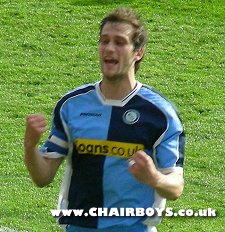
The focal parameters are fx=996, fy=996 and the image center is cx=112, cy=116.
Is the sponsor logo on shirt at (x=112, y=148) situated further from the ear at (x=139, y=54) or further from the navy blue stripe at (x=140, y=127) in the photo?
the ear at (x=139, y=54)

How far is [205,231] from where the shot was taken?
8758mm

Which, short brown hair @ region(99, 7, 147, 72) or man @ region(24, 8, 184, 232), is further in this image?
short brown hair @ region(99, 7, 147, 72)

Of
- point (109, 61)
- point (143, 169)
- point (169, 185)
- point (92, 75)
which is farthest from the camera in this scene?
point (92, 75)

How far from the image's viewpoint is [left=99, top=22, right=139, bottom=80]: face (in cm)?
485

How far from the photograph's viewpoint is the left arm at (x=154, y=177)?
14.5 ft

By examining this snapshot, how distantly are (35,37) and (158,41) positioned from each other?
1.90 metres

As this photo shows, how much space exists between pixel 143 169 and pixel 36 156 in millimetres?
679

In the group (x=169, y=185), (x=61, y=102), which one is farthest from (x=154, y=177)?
(x=61, y=102)

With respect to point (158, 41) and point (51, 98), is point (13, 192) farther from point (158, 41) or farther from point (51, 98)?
point (158, 41)

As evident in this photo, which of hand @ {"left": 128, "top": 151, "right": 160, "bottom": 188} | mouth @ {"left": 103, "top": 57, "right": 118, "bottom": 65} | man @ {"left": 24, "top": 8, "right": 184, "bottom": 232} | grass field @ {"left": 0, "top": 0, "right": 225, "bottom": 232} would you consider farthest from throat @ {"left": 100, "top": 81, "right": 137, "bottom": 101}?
grass field @ {"left": 0, "top": 0, "right": 225, "bottom": 232}

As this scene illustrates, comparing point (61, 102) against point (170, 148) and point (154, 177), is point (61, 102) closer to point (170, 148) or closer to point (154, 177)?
point (170, 148)

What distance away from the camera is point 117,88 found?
195 inches

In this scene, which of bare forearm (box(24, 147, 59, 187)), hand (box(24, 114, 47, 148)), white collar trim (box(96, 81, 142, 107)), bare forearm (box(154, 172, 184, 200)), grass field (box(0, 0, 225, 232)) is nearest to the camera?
bare forearm (box(154, 172, 184, 200))

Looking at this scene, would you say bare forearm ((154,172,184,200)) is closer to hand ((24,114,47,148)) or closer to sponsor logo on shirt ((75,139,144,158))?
sponsor logo on shirt ((75,139,144,158))
